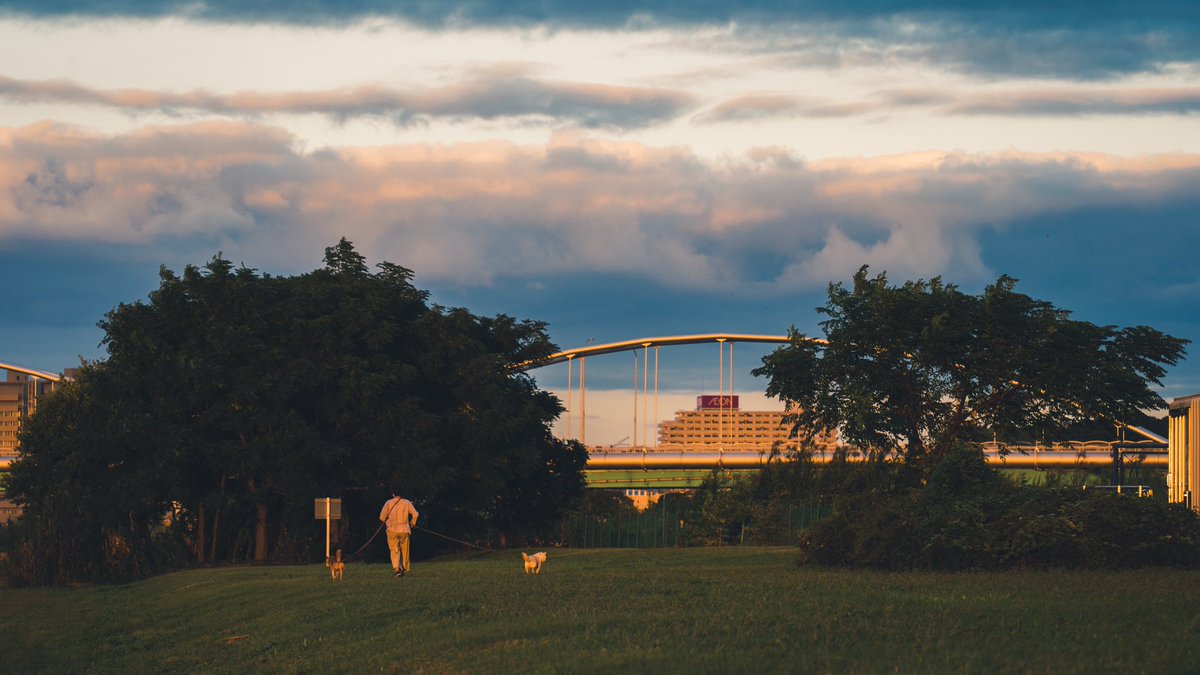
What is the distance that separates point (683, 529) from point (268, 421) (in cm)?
2586

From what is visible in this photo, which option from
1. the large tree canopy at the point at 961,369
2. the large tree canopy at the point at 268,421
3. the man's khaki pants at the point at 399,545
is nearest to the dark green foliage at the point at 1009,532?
the man's khaki pants at the point at 399,545

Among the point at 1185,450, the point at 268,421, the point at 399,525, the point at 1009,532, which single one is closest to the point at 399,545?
the point at 399,525

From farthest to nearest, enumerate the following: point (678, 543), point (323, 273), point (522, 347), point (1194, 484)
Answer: point (678, 543), point (522, 347), point (323, 273), point (1194, 484)

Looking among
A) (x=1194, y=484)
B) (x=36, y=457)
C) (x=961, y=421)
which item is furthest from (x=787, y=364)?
(x=36, y=457)

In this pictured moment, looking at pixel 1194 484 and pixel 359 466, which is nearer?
pixel 1194 484

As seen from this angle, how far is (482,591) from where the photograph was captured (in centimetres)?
2272

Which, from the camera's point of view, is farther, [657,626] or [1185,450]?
[1185,450]

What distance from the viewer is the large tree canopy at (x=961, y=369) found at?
150 ft

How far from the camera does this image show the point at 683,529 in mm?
66688

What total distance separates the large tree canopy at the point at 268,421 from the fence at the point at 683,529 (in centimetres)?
1242

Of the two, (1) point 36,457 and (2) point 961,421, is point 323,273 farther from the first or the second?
(2) point 961,421

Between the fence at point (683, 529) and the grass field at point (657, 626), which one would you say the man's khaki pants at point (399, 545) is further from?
the fence at point (683, 529)

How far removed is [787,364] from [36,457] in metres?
27.0

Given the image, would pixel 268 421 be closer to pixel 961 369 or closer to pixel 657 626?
pixel 961 369
